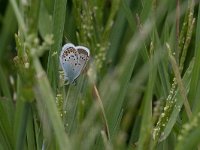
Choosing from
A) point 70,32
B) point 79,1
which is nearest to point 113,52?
point 70,32

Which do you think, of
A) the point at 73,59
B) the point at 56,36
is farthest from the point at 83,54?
the point at 56,36

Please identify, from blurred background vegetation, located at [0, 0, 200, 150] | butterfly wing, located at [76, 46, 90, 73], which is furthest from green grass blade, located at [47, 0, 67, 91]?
butterfly wing, located at [76, 46, 90, 73]

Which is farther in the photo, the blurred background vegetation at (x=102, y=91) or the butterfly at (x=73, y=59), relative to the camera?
the butterfly at (x=73, y=59)

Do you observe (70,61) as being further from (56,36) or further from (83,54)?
(56,36)

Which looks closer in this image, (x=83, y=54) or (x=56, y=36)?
(x=83, y=54)

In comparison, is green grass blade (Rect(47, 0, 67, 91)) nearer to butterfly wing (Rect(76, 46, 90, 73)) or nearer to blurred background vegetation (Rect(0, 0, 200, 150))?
blurred background vegetation (Rect(0, 0, 200, 150))

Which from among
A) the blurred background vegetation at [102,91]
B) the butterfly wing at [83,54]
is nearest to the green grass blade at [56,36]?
the blurred background vegetation at [102,91]

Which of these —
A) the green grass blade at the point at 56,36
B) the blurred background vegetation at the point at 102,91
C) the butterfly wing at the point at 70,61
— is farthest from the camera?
the green grass blade at the point at 56,36

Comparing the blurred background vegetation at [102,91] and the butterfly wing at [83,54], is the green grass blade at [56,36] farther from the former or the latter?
the butterfly wing at [83,54]

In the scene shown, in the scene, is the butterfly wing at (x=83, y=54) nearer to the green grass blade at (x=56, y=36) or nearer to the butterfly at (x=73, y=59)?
the butterfly at (x=73, y=59)

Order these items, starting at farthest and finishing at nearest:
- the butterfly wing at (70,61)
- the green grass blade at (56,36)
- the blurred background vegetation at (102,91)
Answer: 1. the green grass blade at (56,36)
2. the butterfly wing at (70,61)
3. the blurred background vegetation at (102,91)
